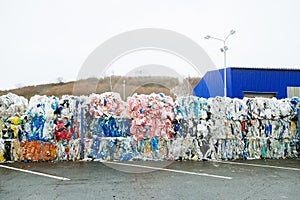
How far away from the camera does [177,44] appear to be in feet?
36.6

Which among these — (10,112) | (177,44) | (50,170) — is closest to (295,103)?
(177,44)

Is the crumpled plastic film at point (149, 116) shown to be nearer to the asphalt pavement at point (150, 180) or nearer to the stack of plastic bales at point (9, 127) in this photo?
the asphalt pavement at point (150, 180)

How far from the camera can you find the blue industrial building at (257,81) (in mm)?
23234

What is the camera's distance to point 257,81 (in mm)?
23531

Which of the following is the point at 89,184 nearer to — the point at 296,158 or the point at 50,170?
the point at 50,170

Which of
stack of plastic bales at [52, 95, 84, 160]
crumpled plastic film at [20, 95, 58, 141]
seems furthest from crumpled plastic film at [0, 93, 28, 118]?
stack of plastic bales at [52, 95, 84, 160]

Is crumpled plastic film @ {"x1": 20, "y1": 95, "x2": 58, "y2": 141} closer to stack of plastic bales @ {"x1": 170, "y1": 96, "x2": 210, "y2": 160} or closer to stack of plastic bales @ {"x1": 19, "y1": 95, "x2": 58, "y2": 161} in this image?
stack of plastic bales @ {"x1": 19, "y1": 95, "x2": 58, "y2": 161}

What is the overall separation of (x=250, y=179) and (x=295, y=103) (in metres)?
4.96

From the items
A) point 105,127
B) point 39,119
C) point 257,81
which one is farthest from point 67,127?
point 257,81

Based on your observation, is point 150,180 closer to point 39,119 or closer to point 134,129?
point 134,129

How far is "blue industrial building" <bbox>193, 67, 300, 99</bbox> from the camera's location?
76.2 ft

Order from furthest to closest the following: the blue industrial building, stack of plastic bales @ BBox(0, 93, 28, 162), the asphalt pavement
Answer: the blue industrial building < stack of plastic bales @ BBox(0, 93, 28, 162) < the asphalt pavement

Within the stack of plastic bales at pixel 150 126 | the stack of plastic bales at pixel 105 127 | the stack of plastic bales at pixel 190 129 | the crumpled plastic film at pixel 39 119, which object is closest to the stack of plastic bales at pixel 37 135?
the crumpled plastic film at pixel 39 119

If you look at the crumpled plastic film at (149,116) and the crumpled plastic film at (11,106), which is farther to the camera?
the crumpled plastic film at (149,116)
